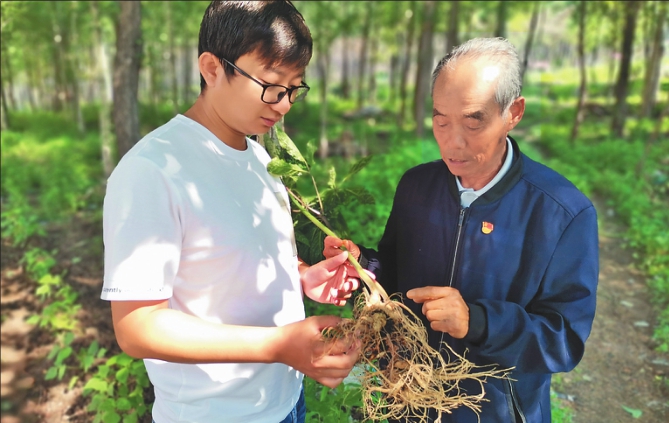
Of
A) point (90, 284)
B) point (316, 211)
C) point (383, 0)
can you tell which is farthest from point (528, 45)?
point (316, 211)

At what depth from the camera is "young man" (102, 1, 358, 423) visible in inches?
43.7

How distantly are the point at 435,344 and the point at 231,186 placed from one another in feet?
3.05

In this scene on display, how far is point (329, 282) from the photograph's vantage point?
1654mm

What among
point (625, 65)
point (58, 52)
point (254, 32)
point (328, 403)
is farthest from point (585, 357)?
point (58, 52)

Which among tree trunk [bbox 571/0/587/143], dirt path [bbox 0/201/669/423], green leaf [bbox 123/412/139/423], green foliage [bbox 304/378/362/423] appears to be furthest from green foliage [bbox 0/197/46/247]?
tree trunk [bbox 571/0/587/143]

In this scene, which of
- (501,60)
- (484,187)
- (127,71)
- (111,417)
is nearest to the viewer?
(501,60)

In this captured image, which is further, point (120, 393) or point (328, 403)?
point (120, 393)

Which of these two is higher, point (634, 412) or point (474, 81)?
point (474, 81)

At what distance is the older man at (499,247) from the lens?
140 cm

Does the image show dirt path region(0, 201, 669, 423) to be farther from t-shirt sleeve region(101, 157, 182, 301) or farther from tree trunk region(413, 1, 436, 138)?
tree trunk region(413, 1, 436, 138)

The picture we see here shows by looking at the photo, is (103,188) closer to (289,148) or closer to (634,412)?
(289,148)

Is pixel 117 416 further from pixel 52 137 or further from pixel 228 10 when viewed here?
pixel 52 137

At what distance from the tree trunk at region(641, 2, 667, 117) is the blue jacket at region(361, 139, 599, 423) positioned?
11.7 metres

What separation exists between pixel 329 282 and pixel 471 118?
724 millimetres
